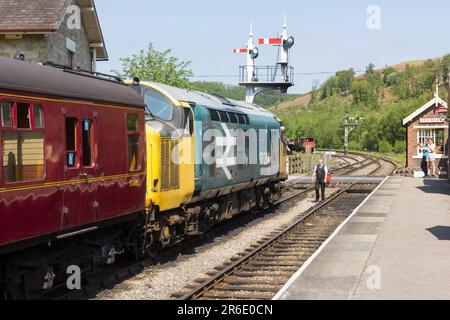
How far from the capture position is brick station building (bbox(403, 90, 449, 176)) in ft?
153

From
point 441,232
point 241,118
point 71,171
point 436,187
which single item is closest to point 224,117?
point 241,118

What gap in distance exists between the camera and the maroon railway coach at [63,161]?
26.1ft

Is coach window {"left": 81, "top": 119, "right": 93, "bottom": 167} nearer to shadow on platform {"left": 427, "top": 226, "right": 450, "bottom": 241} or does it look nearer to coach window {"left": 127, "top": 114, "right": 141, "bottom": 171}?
coach window {"left": 127, "top": 114, "right": 141, "bottom": 171}

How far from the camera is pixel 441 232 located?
16.3 metres

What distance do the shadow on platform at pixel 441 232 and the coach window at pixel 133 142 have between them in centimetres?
764

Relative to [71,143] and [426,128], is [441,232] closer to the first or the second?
[71,143]

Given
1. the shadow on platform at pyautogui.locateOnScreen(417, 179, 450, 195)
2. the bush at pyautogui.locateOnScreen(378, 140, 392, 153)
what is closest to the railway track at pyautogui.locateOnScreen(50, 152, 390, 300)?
the shadow on platform at pyautogui.locateOnScreen(417, 179, 450, 195)

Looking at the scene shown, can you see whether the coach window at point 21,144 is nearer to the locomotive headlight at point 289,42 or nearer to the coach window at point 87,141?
the coach window at point 87,141

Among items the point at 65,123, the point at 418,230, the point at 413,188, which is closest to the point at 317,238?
the point at 418,230

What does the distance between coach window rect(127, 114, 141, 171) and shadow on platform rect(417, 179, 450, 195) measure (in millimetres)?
19239

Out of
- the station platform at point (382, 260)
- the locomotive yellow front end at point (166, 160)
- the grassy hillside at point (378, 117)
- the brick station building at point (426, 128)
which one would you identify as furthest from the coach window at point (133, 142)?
the grassy hillside at point (378, 117)

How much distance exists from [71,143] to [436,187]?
24886 mm
